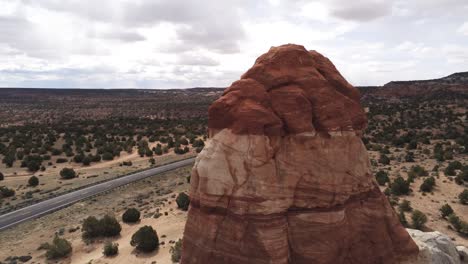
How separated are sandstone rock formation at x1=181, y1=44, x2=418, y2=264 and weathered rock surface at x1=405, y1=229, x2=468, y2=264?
1940 millimetres

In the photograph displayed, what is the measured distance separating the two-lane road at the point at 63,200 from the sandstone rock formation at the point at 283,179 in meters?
26.7

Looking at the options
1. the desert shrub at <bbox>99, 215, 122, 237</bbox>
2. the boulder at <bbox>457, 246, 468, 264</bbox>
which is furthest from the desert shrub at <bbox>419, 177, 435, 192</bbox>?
the desert shrub at <bbox>99, 215, 122, 237</bbox>

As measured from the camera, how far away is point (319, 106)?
13750 millimetres

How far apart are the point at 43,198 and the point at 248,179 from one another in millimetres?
35552

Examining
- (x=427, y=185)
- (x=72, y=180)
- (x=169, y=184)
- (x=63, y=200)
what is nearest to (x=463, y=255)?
(x=427, y=185)

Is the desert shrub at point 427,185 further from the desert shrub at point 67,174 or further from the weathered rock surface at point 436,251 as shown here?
the desert shrub at point 67,174

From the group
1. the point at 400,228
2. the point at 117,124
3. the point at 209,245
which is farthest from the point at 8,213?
the point at 117,124

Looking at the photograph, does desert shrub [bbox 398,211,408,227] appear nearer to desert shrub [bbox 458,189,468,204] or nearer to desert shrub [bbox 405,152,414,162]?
desert shrub [bbox 458,189,468,204]

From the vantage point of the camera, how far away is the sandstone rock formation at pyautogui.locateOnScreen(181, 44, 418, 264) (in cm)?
1260

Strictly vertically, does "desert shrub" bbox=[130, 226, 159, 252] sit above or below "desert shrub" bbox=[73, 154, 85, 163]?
above

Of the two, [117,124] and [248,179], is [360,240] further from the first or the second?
[117,124]

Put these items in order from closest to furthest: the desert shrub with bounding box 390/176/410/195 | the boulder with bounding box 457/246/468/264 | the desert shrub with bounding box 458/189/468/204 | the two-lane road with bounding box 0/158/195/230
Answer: the boulder with bounding box 457/246/468/264 < the desert shrub with bounding box 458/189/468/204 < the two-lane road with bounding box 0/158/195/230 < the desert shrub with bounding box 390/176/410/195

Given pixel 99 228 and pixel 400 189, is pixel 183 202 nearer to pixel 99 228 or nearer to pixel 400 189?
pixel 99 228

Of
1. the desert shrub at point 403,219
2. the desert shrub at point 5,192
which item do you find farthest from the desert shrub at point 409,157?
the desert shrub at point 5,192
